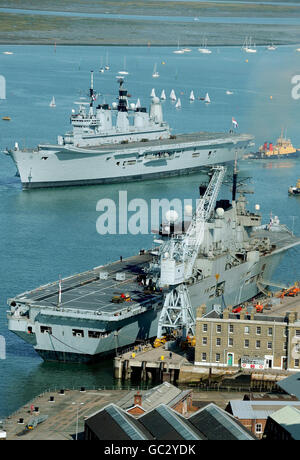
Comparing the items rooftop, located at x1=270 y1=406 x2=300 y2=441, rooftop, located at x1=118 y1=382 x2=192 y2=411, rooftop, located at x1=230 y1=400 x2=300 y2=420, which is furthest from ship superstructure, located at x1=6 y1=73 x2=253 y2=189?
rooftop, located at x1=270 y1=406 x2=300 y2=441

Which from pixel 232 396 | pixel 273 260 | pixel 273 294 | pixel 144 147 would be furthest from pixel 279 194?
pixel 232 396

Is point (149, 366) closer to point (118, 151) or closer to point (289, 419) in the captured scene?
point (289, 419)

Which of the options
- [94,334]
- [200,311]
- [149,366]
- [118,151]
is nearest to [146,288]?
[94,334]

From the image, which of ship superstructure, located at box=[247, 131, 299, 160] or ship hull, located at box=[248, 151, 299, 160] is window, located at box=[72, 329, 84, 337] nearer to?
ship hull, located at box=[248, 151, 299, 160]

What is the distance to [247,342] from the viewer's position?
52781mm

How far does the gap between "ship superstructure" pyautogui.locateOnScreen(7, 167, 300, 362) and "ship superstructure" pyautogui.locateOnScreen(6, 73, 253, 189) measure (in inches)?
1340

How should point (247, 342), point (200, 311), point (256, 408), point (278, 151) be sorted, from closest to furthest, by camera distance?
point (256, 408) → point (247, 342) → point (200, 311) → point (278, 151)

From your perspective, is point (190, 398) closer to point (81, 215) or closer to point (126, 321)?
point (126, 321)

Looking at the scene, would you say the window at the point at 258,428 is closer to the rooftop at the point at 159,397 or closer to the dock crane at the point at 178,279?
the rooftop at the point at 159,397

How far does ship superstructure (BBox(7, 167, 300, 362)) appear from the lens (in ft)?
181

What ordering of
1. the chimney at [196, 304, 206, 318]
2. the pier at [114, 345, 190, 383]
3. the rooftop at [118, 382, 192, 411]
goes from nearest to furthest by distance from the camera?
the rooftop at [118, 382, 192, 411] < the pier at [114, 345, 190, 383] < the chimney at [196, 304, 206, 318]

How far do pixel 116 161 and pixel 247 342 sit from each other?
53.4m

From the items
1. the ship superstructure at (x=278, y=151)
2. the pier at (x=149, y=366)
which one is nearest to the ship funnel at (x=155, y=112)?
the ship superstructure at (x=278, y=151)

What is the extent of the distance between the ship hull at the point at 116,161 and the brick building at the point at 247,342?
49.7 meters
